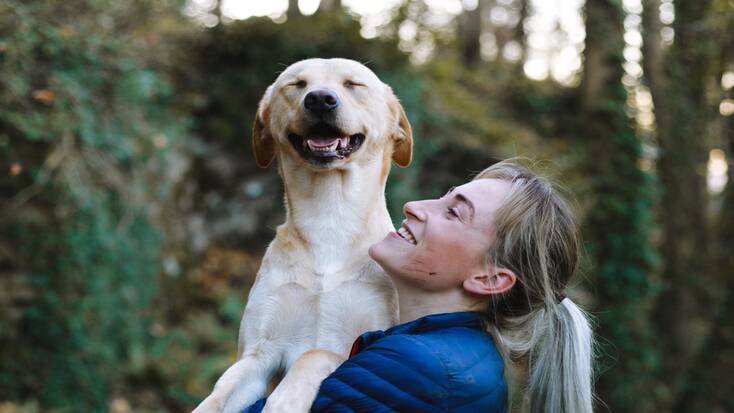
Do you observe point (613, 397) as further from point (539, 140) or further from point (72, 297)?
point (72, 297)

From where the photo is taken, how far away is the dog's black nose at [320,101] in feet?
8.84

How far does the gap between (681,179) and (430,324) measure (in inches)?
368

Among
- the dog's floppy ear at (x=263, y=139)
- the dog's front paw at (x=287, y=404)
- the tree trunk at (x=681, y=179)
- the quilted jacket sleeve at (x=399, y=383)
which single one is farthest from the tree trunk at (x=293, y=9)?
the quilted jacket sleeve at (x=399, y=383)

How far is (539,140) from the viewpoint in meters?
11.1

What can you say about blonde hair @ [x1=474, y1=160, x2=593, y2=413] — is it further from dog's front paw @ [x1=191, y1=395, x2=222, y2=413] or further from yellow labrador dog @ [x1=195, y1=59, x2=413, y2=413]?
dog's front paw @ [x1=191, y1=395, x2=222, y2=413]

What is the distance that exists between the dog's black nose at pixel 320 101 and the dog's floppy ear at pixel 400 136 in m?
0.42

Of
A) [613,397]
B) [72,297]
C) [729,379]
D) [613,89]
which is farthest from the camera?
[613,89]

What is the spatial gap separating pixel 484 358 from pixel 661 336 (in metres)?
9.35

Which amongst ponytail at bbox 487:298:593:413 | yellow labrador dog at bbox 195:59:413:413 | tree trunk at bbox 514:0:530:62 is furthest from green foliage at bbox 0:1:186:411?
tree trunk at bbox 514:0:530:62

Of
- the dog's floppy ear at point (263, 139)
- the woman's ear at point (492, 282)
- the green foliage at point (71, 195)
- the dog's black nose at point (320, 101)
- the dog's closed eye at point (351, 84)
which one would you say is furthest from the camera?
the green foliage at point (71, 195)

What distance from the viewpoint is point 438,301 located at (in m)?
2.34

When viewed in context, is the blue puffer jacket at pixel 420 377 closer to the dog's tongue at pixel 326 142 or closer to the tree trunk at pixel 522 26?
the dog's tongue at pixel 326 142

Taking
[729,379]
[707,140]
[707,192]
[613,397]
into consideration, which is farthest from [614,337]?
[707,192]

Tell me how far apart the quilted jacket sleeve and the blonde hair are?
1.23 feet
